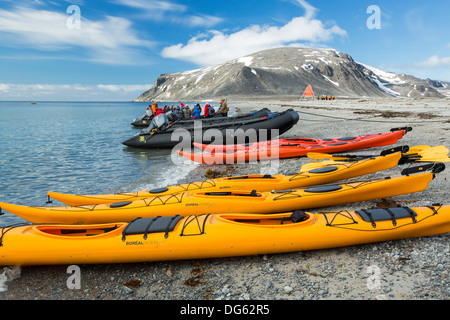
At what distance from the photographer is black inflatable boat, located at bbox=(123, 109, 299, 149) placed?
11820 millimetres

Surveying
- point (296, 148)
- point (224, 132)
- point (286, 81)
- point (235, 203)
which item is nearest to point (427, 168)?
point (235, 203)

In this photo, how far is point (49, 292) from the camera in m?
3.35

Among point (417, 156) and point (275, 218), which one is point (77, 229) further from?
point (417, 156)

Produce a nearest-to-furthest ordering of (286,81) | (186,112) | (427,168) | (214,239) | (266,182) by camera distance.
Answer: (214,239) → (427,168) → (266,182) → (186,112) → (286,81)

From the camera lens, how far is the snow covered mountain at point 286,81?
343 feet

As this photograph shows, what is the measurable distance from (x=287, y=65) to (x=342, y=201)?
438 ft

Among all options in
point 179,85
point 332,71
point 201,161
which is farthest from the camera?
point 179,85

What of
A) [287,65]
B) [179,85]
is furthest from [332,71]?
[179,85]

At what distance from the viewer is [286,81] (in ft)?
360

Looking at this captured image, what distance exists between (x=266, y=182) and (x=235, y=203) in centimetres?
114

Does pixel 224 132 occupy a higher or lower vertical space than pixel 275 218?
higher

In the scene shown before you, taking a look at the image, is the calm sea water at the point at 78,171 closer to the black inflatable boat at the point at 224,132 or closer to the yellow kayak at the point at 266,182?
the black inflatable boat at the point at 224,132

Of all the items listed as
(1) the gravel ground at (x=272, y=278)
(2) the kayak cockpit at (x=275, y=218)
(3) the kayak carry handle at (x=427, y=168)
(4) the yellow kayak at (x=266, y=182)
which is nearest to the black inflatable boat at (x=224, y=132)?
(4) the yellow kayak at (x=266, y=182)

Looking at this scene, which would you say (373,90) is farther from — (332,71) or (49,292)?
(49,292)
